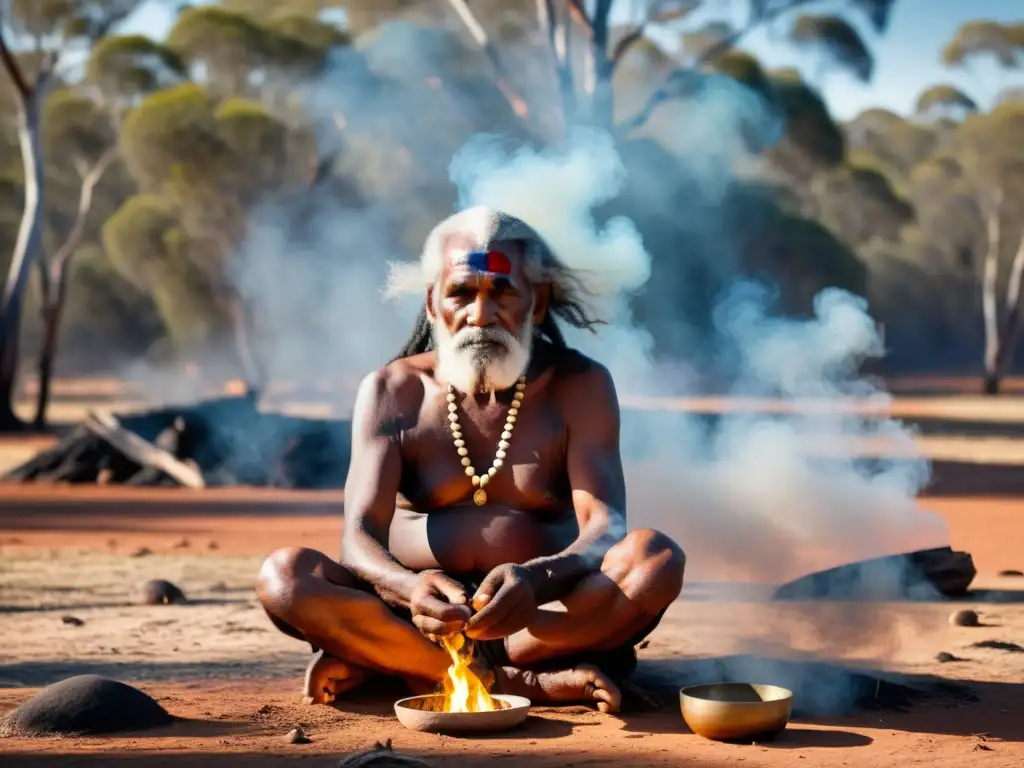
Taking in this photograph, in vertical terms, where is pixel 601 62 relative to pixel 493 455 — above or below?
above

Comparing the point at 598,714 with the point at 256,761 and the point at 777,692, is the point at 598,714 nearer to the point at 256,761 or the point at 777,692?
the point at 777,692

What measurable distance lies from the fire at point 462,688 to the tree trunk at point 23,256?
21485 mm

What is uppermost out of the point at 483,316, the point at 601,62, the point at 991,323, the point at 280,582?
the point at 601,62

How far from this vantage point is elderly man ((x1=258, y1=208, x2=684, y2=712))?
480 centimetres

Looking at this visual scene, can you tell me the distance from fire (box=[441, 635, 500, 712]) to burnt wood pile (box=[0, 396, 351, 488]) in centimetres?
1181

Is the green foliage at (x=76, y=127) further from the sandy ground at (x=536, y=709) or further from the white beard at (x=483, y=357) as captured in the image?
the white beard at (x=483, y=357)

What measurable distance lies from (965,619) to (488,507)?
288 centimetres

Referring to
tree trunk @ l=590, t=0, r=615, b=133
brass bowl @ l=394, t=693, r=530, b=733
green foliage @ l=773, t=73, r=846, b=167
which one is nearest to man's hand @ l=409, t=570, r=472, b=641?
brass bowl @ l=394, t=693, r=530, b=733

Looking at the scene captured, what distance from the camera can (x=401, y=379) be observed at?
522cm

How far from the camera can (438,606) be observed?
4379 mm

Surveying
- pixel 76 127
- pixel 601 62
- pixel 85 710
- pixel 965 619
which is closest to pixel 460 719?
pixel 85 710

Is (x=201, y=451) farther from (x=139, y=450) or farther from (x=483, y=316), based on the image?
(x=483, y=316)

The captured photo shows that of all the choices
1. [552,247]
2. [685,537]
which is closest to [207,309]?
[685,537]

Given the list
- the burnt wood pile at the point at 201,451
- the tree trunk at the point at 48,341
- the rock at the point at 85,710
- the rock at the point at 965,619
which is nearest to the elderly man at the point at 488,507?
the rock at the point at 85,710
